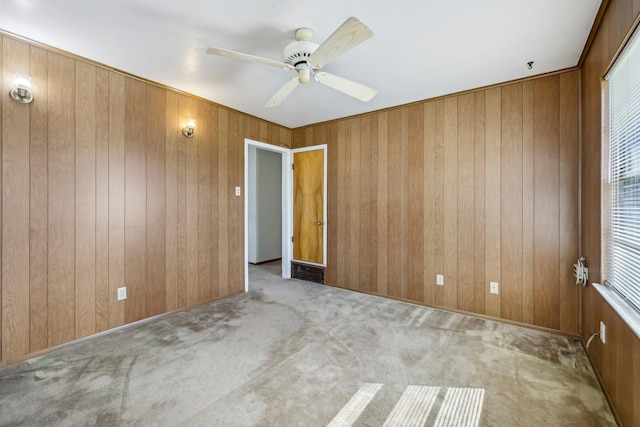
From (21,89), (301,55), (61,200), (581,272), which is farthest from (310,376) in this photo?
Result: (21,89)

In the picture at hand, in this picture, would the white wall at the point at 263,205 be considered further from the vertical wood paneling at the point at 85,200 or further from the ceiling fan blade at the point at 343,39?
the ceiling fan blade at the point at 343,39

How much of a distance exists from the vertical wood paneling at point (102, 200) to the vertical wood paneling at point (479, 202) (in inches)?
147

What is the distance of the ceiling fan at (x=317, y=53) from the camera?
152 cm

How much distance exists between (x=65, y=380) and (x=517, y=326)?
152 inches

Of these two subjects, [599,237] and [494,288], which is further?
[494,288]

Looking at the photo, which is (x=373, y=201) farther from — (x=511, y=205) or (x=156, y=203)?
(x=156, y=203)

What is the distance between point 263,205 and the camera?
589 centimetres

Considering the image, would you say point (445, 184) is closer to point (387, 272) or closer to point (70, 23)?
point (387, 272)

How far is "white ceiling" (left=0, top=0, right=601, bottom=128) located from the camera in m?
1.77

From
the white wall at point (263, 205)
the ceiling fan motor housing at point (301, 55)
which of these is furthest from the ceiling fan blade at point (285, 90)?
the white wall at point (263, 205)

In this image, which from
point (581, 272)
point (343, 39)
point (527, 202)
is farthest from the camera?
point (527, 202)

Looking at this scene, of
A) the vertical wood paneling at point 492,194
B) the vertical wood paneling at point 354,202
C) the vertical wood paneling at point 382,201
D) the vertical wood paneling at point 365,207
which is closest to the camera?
the vertical wood paneling at point 492,194

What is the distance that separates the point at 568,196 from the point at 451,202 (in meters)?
1.01

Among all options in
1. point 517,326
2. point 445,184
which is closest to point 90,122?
point 445,184
